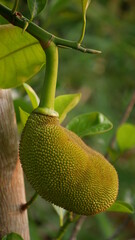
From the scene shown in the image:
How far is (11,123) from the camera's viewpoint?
2.16 ft

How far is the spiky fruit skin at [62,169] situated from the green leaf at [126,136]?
26 cm

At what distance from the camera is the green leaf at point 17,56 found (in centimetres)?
63

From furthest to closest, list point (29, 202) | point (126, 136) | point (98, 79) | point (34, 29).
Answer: point (98, 79), point (126, 136), point (29, 202), point (34, 29)

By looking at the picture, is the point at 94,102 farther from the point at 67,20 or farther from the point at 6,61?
the point at 6,61

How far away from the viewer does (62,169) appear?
589 millimetres

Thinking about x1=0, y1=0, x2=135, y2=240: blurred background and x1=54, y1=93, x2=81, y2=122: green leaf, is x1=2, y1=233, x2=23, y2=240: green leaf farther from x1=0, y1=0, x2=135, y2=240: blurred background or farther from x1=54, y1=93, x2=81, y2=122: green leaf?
x1=0, y1=0, x2=135, y2=240: blurred background

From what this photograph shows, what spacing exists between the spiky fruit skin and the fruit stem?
0.02 meters

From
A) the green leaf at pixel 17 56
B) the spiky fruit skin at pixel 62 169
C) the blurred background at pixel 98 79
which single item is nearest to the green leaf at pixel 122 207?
the spiky fruit skin at pixel 62 169

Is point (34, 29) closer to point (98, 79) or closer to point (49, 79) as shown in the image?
point (49, 79)

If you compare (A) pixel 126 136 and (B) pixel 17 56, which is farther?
(A) pixel 126 136

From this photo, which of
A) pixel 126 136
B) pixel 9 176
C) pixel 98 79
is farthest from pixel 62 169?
pixel 98 79

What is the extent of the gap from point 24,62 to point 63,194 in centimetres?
18

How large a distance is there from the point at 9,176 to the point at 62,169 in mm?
107

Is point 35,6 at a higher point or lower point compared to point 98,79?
higher
